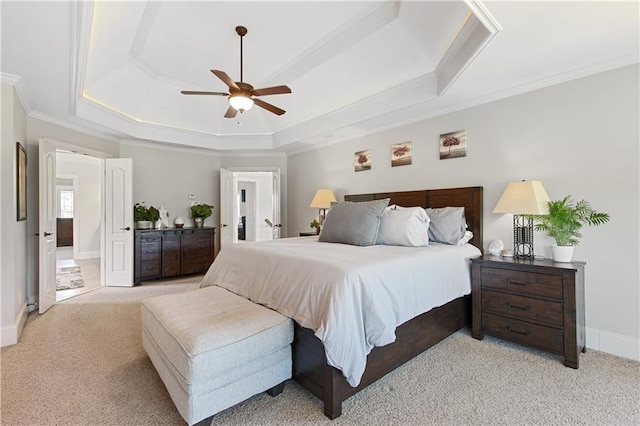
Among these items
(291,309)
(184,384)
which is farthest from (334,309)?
(184,384)

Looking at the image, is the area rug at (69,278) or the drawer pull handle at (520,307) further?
the area rug at (69,278)

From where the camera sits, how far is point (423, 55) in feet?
10.1

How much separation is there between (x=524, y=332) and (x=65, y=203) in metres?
11.6

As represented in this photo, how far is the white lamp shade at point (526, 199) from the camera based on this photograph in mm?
2551

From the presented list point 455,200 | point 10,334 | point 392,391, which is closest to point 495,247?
point 455,200

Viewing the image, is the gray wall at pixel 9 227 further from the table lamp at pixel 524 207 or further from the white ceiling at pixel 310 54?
the table lamp at pixel 524 207

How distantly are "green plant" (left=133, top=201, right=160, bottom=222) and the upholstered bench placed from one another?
11.3 feet

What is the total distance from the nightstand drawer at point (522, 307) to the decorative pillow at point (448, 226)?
585 millimetres

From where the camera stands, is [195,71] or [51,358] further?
[195,71]

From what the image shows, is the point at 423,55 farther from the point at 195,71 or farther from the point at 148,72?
the point at 148,72

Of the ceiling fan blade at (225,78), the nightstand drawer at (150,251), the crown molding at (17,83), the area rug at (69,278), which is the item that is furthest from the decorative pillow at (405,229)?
the area rug at (69,278)

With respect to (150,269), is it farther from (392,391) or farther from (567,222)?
(567,222)

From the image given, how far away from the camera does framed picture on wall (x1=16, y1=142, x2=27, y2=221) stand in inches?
120

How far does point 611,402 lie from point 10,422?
139 inches
